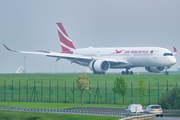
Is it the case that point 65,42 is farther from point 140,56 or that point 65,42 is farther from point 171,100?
point 171,100

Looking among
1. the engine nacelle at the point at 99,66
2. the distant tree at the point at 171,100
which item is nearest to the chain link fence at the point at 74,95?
the distant tree at the point at 171,100

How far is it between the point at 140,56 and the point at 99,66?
8.34 meters

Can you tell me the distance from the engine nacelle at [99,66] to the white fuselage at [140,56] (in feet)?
11.1

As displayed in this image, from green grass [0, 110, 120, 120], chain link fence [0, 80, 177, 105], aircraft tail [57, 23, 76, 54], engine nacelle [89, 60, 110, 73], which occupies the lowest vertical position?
green grass [0, 110, 120, 120]

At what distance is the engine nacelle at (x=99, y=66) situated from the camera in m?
85.1

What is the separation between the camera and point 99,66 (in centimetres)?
8481

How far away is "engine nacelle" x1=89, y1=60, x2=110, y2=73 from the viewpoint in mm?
85062

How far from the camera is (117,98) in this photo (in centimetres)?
6219

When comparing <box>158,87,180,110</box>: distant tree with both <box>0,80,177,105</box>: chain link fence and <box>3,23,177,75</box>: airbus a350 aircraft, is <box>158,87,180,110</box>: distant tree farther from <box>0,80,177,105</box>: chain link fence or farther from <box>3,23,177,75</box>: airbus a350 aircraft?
<box>3,23,177,75</box>: airbus a350 aircraft

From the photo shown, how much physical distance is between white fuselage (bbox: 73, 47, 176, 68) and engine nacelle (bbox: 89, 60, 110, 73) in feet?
11.1

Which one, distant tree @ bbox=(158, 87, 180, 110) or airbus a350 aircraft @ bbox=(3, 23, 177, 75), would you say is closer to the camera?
distant tree @ bbox=(158, 87, 180, 110)

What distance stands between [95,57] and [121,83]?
3478cm

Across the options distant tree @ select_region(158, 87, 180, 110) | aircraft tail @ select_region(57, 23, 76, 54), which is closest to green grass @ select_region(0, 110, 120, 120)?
distant tree @ select_region(158, 87, 180, 110)

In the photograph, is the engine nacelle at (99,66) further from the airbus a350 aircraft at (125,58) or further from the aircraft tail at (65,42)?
the aircraft tail at (65,42)
